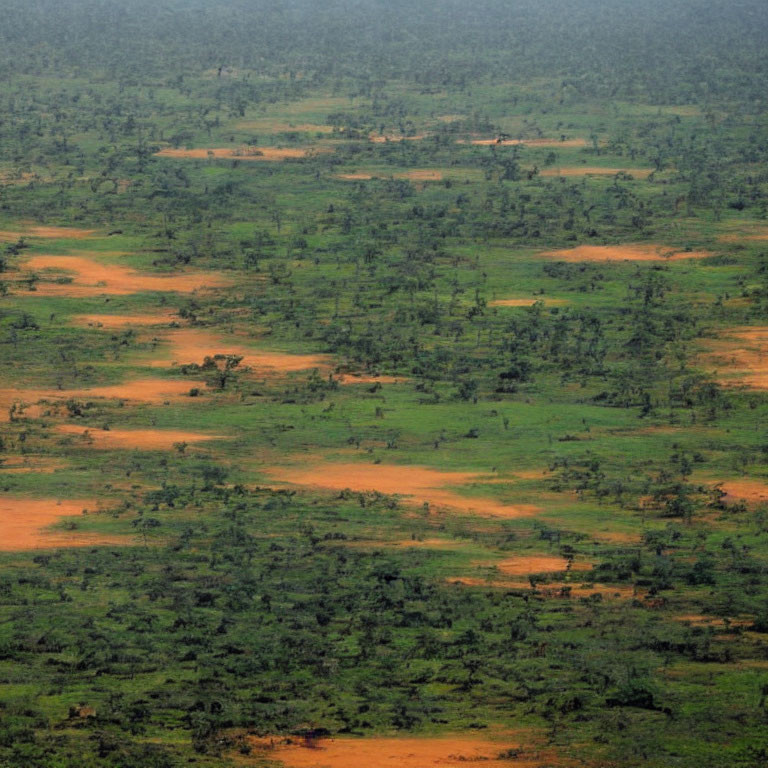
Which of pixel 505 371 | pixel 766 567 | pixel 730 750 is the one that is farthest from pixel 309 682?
pixel 505 371

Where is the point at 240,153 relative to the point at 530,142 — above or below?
above

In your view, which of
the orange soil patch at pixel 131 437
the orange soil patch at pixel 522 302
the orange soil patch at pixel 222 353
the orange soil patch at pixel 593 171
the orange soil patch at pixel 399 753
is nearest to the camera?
the orange soil patch at pixel 399 753

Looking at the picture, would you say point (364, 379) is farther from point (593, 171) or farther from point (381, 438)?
point (593, 171)

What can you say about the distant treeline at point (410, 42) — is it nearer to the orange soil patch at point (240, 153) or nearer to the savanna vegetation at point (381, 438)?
the savanna vegetation at point (381, 438)

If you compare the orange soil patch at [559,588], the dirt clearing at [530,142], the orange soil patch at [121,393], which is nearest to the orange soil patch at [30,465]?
the orange soil patch at [121,393]

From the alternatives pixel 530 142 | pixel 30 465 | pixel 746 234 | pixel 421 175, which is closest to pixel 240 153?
pixel 421 175

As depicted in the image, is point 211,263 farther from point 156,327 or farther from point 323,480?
point 323,480
